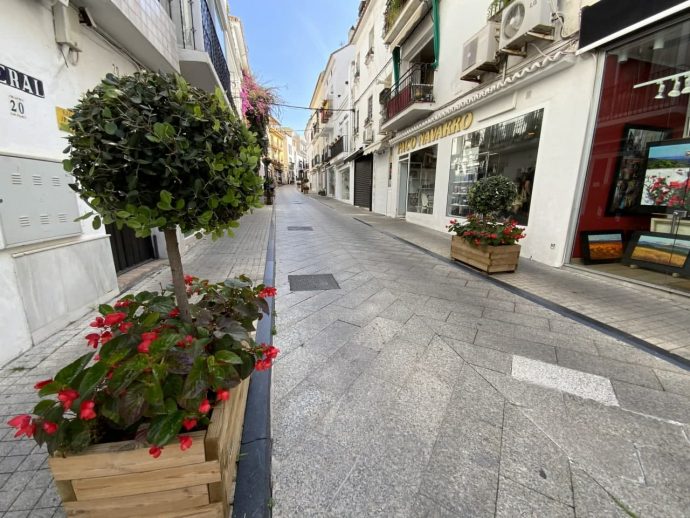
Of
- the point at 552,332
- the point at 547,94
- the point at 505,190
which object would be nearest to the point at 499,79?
the point at 547,94

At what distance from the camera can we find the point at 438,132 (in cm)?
908

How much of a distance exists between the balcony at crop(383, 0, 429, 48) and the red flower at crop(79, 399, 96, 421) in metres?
11.1

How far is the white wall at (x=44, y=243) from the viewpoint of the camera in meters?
2.36

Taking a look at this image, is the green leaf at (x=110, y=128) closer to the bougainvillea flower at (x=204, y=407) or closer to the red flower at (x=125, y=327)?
the red flower at (x=125, y=327)

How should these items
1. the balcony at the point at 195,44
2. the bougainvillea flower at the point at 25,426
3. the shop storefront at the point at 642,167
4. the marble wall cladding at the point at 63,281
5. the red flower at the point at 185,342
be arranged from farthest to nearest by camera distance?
1. the balcony at the point at 195,44
2. the shop storefront at the point at 642,167
3. the marble wall cladding at the point at 63,281
4. the red flower at the point at 185,342
5. the bougainvillea flower at the point at 25,426

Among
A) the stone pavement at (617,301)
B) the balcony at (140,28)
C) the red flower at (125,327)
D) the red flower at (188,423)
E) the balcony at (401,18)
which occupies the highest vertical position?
the balcony at (401,18)

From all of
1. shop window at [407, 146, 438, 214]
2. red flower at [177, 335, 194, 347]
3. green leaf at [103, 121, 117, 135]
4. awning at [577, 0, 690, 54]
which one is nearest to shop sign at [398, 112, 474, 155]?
shop window at [407, 146, 438, 214]

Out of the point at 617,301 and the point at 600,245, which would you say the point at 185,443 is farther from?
the point at 600,245

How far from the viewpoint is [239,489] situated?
4.59 feet

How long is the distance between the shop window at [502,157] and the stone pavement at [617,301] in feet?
5.34

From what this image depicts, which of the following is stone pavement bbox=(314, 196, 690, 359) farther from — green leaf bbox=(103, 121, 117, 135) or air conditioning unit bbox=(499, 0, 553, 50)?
green leaf bbox=(103, 121, 117, 135)

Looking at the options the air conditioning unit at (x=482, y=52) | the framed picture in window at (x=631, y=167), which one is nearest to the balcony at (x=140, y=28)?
the air conditioning unit at (x=482, y=52)

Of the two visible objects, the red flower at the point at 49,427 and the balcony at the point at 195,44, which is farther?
the balcony at the point at 195,44

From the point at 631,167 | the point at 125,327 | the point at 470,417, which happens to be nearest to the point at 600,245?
the point at 631,167
